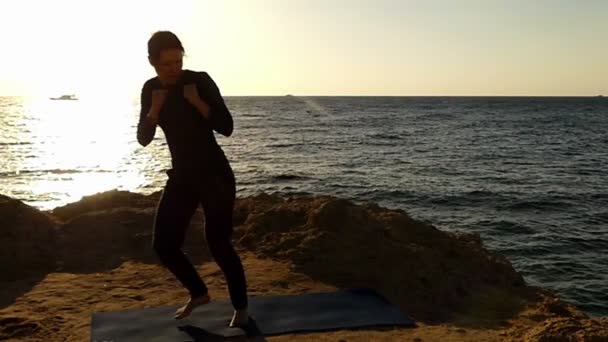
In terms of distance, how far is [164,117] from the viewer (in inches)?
165

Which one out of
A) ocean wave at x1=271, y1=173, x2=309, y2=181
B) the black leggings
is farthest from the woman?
ocean wave at x1=271, y1=173, x2=309, y2=181

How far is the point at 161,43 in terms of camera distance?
4.00 m

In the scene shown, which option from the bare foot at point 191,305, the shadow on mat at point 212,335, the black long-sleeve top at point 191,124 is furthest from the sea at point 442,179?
the black long-sleeve top at point 191,124

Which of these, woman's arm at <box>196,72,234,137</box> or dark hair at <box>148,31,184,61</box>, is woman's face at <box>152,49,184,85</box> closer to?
dark hair at <box>148,31,184,61</box>

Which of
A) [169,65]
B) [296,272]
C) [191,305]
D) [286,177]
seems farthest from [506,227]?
[169,65]

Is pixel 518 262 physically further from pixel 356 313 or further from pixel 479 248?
pixel 356 313

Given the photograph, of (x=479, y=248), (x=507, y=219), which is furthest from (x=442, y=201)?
(x=479, y=248)

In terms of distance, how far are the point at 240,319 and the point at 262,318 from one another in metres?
0.32

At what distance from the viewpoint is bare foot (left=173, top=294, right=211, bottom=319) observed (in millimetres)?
4773

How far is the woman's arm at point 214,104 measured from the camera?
4105 millimetres

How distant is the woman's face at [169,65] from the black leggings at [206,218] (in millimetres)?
749

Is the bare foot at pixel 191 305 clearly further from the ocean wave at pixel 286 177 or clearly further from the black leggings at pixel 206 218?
the ocean wave at pixel 286 177

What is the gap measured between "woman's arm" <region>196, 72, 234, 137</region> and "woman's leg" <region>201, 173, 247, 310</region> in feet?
1.25

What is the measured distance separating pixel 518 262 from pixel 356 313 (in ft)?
29.2
